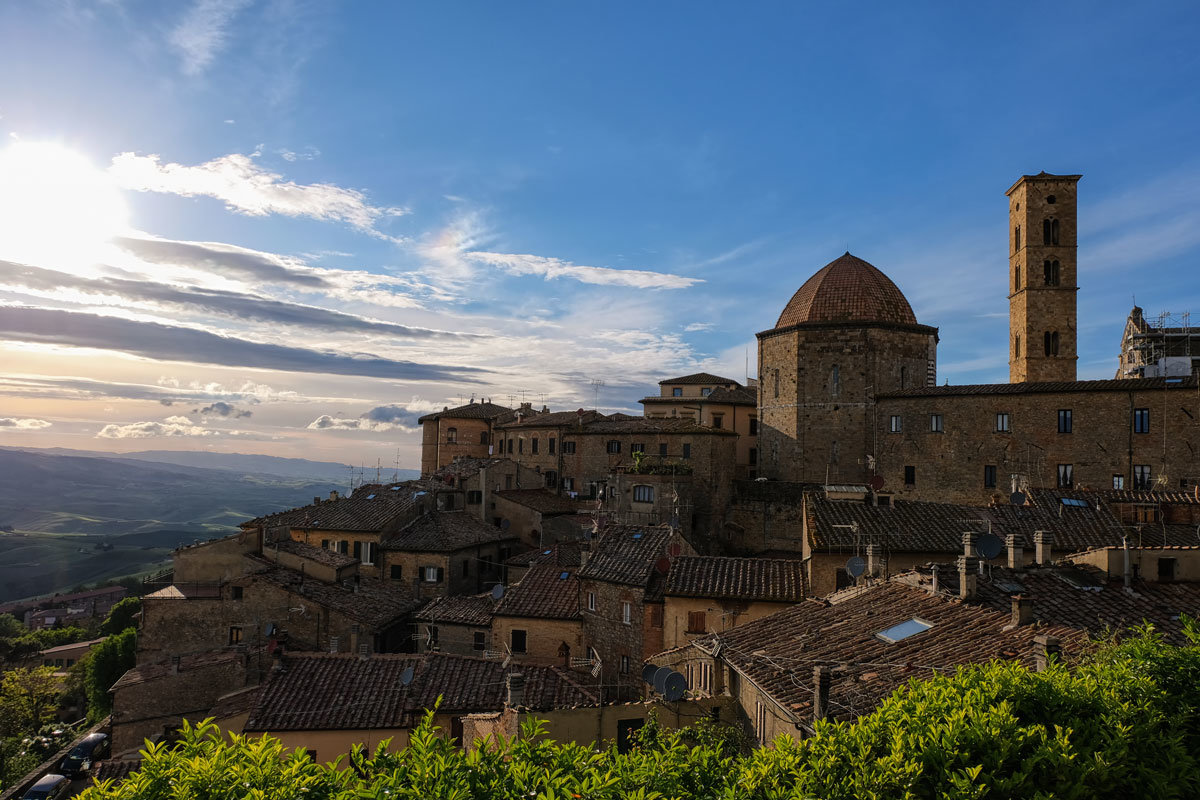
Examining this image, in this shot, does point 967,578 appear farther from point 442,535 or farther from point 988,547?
point 442,535

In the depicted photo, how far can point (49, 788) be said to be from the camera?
3077 centimetres

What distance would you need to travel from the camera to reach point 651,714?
14766 mm

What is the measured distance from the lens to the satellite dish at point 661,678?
1460 centimetres

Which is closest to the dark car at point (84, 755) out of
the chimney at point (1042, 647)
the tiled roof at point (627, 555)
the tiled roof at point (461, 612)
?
the tiled roof at point (461, 612)

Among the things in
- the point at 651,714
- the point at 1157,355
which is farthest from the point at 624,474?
the point at 1157,355

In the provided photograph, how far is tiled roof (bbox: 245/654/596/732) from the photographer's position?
71.7ft

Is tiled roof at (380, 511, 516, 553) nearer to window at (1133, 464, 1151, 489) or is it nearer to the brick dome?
the brick dome

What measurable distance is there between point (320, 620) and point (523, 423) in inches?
1224

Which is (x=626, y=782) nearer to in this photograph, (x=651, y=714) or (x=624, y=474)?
(x=651, y=714)

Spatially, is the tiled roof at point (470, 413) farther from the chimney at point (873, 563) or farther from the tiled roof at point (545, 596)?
the chimney at point (873, 563)

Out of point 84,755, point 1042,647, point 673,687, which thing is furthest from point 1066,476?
point 84,755

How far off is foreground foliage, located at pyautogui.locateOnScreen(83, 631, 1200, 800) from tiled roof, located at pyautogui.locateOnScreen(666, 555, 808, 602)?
16.0 metres

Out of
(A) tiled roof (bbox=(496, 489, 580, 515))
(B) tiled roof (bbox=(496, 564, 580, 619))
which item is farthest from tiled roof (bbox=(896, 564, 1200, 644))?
(A) tiled roof (bbox=(496, 489, 580, 515))

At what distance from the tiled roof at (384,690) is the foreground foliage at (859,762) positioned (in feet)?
52.4
